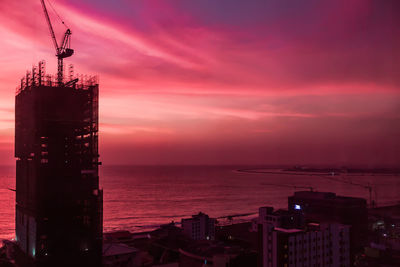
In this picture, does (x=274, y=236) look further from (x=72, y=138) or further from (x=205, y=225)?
(x=205, y=225)

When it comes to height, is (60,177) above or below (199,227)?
above

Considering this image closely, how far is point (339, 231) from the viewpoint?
14234mm

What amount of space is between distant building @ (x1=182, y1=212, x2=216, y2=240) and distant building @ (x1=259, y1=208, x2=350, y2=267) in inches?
430

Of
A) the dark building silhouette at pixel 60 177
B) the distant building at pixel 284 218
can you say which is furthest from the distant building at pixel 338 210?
the dark building silhouette at pixel 60 177

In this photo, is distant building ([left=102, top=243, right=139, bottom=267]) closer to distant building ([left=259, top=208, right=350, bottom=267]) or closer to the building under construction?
the building under construction

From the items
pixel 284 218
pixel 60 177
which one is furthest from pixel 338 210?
pixel 60 177

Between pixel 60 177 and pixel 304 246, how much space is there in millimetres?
10676

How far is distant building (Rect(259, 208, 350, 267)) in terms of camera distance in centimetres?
1294

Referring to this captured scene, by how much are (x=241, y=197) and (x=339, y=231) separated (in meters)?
47.7

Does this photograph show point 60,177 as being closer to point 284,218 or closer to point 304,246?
point 304,246

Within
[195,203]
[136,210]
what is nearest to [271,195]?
[195,203]

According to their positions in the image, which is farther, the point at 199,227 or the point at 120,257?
the point at 199,227

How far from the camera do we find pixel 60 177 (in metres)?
15.9

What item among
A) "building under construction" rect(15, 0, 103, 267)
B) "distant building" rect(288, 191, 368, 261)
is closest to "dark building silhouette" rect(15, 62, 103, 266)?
"building under construction" rect(15, 0, 103, 267)
